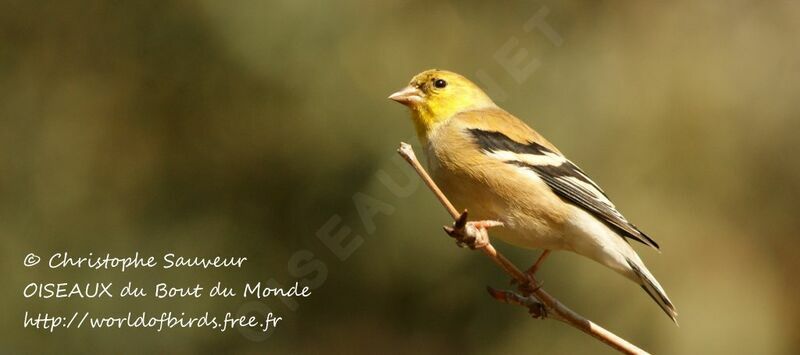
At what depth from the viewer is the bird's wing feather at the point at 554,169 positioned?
9.70 ft

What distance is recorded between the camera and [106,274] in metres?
4.58

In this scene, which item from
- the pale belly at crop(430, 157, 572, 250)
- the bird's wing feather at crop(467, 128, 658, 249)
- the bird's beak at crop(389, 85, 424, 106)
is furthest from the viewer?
the bird's beak at crop(389, 85, 424, 106)

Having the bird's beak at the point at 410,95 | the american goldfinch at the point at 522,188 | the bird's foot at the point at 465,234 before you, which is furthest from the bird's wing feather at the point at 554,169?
the bird's foot at the point at 465,234

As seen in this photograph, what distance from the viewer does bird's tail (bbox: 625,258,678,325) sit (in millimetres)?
2643

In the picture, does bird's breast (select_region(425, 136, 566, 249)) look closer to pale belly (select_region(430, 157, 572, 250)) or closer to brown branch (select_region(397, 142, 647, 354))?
pale belly (select_region(430, 157, 572, 250))

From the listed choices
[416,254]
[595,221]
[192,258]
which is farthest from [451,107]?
[192,258]

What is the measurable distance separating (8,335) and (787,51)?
444 cm

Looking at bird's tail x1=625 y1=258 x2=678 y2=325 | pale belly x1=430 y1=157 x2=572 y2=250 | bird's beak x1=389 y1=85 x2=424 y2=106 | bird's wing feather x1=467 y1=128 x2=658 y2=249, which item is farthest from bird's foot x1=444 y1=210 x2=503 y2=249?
bird's beak x1=389 y1=85 x2=424 y2=106

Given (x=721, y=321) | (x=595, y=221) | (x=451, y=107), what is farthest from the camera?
(x=721, y=321)

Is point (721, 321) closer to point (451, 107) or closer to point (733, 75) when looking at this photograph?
point (733, 75)

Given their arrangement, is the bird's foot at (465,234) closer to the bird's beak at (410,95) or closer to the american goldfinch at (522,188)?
the american goldfinch at (522,188)

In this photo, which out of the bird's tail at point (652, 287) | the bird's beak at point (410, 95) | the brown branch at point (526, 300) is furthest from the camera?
the bird's beak at point (410, 95)

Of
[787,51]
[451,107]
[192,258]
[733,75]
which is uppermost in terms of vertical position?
[787,51]

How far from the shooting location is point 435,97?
132 inches
